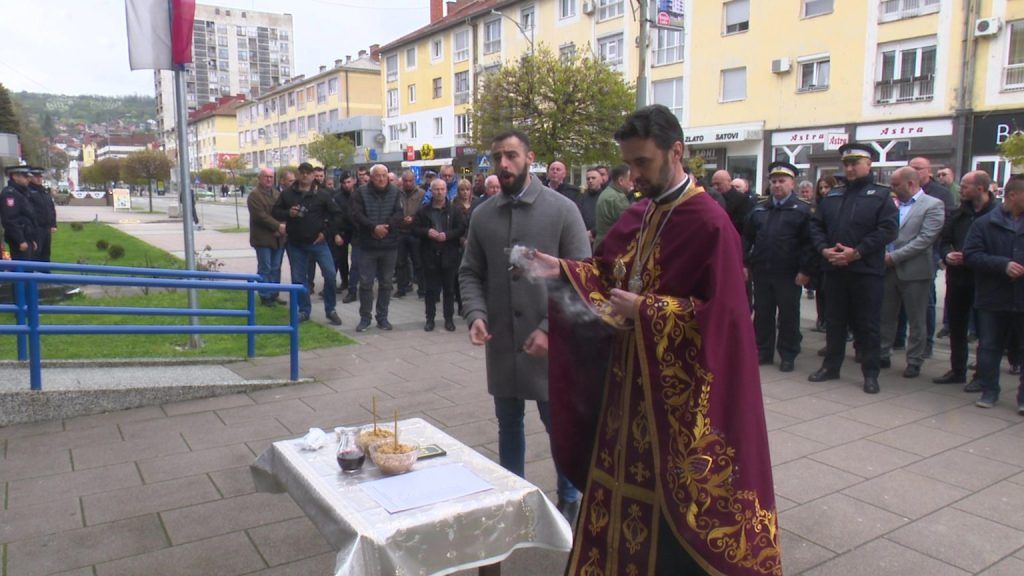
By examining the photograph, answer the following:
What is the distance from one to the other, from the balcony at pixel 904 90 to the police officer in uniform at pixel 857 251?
19945 mm

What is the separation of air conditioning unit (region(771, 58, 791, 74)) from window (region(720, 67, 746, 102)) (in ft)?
4.98

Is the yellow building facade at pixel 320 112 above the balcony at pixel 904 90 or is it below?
above

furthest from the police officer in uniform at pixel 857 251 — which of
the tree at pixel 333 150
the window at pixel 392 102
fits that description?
the tree at pixel 333 150

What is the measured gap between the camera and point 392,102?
2184 inches

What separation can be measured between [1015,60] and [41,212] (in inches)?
958

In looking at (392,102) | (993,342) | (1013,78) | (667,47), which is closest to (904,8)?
(1013,78)

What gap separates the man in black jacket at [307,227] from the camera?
944 centimetres

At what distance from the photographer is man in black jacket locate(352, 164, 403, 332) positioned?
914cm

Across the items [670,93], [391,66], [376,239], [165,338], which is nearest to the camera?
[165,338]

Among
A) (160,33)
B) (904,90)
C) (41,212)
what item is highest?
(904,90)

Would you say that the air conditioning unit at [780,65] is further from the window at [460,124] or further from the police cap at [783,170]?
the window at [460,124]

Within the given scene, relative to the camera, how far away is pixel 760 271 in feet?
24.4

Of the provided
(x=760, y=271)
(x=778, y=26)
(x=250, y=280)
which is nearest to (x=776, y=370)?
(x=760, y=271)

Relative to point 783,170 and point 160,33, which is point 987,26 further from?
point 160,33
